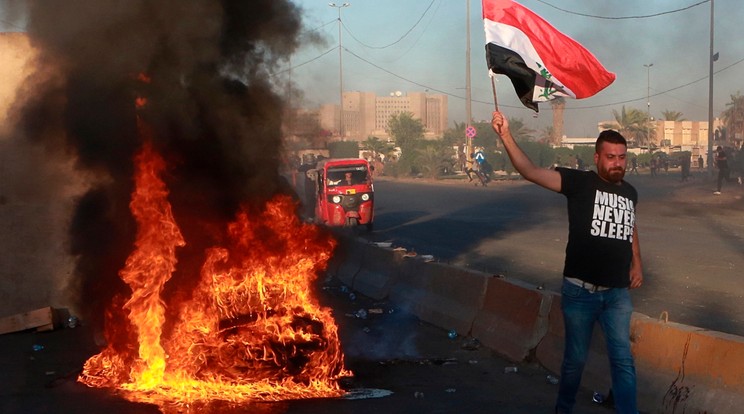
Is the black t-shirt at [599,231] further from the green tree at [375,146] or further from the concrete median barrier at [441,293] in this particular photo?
the green tree at [375,146]

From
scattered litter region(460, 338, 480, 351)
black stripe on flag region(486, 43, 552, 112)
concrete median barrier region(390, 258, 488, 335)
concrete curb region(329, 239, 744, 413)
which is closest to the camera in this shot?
concrete curb region(329, 239, 744, 413)

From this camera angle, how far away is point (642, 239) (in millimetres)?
20250

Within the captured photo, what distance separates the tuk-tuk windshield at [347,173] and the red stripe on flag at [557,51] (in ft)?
53.3

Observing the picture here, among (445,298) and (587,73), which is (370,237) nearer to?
(445,298)

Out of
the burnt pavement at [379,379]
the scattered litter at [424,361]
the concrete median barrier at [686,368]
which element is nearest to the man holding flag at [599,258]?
the concrete median barrier at [686,368]

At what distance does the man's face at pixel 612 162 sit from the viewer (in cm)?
569

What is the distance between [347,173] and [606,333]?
1730 cm

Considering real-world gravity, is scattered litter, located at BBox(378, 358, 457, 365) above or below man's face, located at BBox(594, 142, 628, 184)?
below

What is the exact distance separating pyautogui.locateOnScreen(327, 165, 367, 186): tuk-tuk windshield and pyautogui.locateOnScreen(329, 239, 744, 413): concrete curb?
9.25 meters

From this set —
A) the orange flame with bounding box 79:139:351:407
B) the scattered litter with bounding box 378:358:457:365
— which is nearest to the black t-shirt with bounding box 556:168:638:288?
the orange flame with bounding box 79:139:351:407

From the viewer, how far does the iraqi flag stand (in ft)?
21.0

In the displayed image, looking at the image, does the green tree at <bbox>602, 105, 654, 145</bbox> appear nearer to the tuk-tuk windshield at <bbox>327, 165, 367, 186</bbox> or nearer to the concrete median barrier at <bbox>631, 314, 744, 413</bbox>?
the tuk-tuk windshield at <bbox>327, 165, 367, 186</bbox>

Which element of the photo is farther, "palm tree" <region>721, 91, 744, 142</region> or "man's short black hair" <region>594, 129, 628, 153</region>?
"palm tree" <region>721, 91, 744, 142</region>

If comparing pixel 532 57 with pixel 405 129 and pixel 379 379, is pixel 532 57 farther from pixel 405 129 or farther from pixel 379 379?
pixel 405 129
